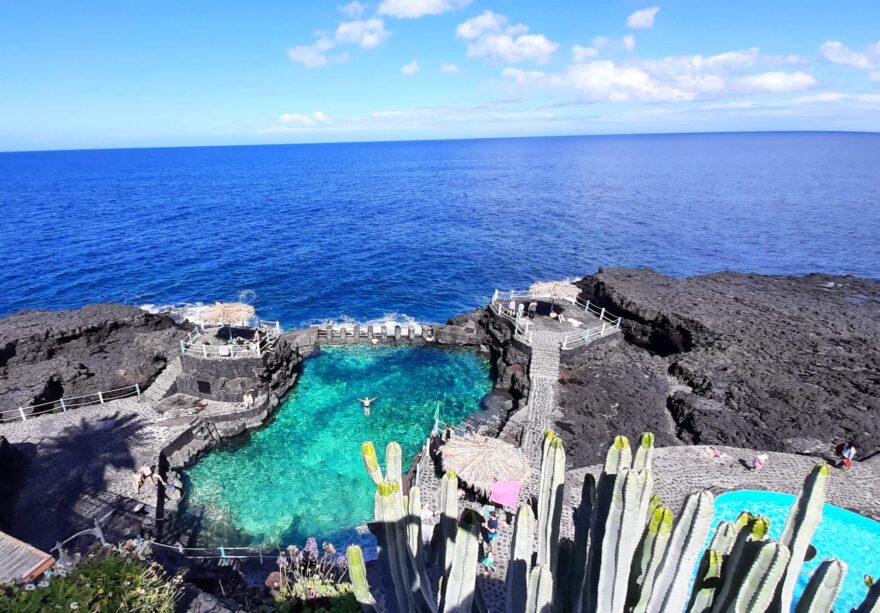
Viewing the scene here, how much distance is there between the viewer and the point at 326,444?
83.7ft

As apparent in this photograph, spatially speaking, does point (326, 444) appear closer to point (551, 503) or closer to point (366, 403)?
point (366, 403)

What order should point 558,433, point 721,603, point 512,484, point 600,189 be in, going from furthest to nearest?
point 600,189
point 558,433
point 512,484
point 721,603

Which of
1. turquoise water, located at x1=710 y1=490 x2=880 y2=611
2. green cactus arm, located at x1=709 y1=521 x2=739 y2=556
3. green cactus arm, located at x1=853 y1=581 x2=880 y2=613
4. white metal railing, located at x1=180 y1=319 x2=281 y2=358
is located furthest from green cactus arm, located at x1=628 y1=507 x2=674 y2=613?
white metal railing, located at x1=180 y1=319 x2=281 y2=358

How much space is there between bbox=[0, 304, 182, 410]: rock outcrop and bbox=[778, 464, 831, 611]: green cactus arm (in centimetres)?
3349

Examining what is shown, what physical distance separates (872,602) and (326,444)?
23405 millimetres

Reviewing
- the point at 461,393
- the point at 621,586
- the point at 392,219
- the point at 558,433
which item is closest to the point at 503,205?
A: the point at 392,219

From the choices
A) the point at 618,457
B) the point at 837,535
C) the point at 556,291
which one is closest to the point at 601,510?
the point at 618,457

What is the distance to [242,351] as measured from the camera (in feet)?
89.7

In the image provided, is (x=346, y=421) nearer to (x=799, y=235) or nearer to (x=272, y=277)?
(x=272, y=277)

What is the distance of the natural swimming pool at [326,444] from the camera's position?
812 inches

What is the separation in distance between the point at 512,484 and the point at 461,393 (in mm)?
13360

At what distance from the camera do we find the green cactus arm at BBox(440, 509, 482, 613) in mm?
8203

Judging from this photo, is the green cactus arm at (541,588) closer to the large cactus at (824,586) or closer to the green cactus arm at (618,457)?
the green cactus arm at (618,457)

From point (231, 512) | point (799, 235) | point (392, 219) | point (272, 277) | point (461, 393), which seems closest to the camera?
point (231, 512)
